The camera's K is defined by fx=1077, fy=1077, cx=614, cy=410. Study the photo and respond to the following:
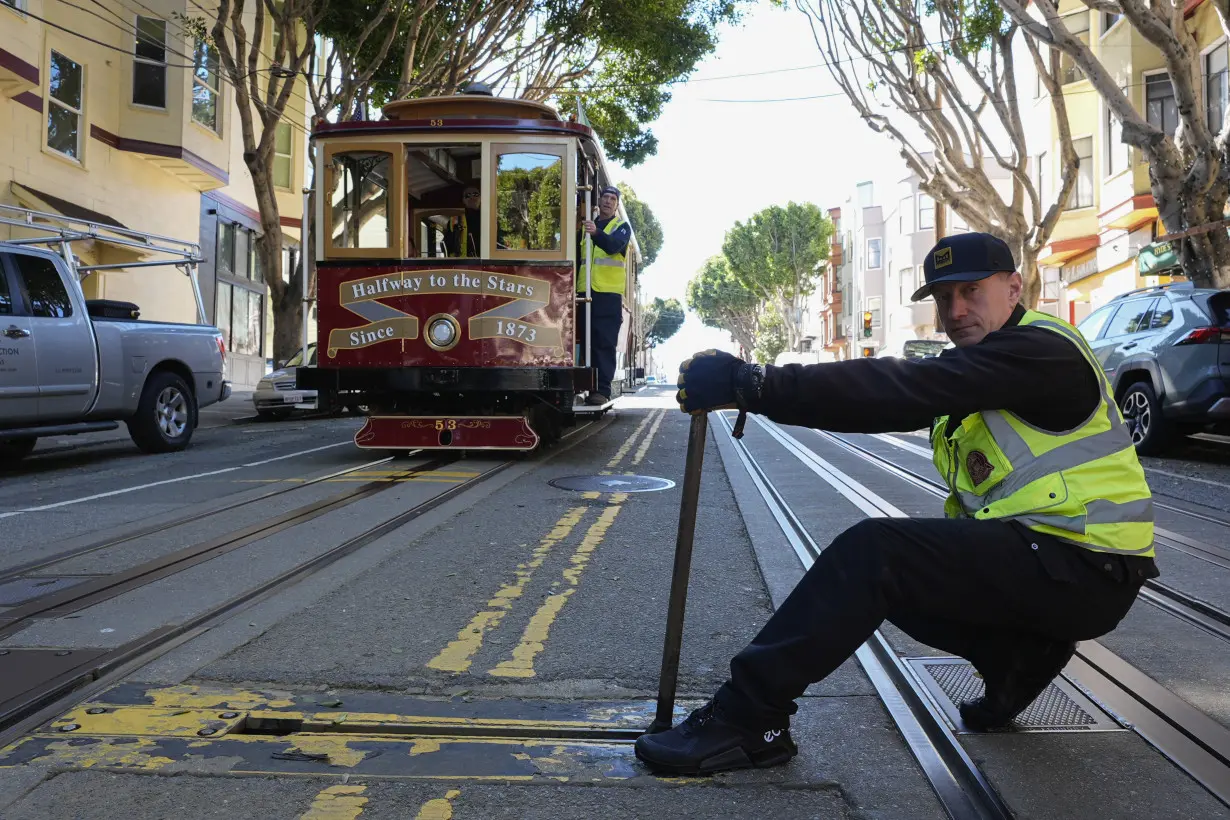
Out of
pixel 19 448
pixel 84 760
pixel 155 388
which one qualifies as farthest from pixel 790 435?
pixel 84 760

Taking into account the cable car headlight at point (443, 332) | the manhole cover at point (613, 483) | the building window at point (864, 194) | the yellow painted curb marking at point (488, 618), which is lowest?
the yellow painted curb marking at point (488, 618)

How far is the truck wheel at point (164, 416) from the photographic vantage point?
11.6m

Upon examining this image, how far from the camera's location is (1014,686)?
318 cm

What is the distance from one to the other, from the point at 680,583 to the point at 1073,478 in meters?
1.14

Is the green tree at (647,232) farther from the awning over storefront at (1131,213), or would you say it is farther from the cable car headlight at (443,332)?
the cable car headlight at (443,332)

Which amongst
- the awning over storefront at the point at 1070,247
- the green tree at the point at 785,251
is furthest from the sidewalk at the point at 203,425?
the green tree at the point at 785,251

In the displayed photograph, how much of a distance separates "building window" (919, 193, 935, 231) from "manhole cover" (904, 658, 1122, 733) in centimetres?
5058

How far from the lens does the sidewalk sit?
43.1 feet

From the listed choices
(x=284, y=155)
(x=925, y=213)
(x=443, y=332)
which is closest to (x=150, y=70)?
(x=284, y=155)

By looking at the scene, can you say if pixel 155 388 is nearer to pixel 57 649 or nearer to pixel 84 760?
pixel 57 649

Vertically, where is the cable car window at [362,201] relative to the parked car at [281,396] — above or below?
above

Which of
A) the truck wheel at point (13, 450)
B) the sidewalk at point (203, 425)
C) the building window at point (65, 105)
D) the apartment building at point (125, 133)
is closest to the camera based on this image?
the truck wheel at point (13, 450)

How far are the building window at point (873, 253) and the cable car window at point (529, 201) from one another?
56.1 m

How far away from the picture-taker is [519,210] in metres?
10.4
